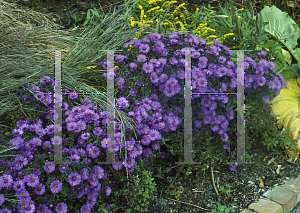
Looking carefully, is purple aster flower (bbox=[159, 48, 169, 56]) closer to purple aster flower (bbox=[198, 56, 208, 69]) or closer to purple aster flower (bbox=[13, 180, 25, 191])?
purple aster flower (bbox=[198, 56, 208, 69])

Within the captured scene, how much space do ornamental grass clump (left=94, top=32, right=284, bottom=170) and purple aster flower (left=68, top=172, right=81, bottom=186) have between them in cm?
58

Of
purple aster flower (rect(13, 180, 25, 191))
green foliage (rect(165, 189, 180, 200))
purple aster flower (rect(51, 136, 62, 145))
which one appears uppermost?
purple aster flower (rect(51, 136, 62, 145))

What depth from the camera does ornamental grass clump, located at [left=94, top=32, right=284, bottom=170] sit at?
192 centimetres

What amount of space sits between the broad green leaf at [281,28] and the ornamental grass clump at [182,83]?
1091 millimetres

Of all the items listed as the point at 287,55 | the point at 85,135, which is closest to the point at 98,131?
the point at 85,135

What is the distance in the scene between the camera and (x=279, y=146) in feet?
7.89

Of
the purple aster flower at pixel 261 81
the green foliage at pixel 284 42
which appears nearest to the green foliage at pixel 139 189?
the purple aster flower at pixel 261 81

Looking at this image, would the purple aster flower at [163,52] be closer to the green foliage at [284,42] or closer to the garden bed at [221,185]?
the garden bed at [221,185]

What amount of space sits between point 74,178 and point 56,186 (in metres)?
0.09

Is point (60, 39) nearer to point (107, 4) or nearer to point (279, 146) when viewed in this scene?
point (107, 4)

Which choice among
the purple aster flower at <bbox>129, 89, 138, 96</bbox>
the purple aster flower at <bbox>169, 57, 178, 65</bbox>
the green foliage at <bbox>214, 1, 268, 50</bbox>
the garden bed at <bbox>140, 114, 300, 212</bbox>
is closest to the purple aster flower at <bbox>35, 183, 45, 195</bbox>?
the garden bed at <bbox>140, 114, 300, 212</bbox>

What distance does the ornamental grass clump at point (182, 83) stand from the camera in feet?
6.28

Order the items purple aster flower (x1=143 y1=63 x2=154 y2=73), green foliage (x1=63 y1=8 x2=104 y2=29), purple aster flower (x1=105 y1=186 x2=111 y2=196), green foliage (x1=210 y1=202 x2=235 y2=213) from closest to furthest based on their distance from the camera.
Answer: purple aster flower (x1=105 y1=186 x2=111 y2=196) < green foliage (x1=210 y1=202 x2=235 y2=213) < purple aster flower (x1=143 y1=63 x2=154 y2=73) < green foliage (x1=63 y1=8 x2=104 y2=29)

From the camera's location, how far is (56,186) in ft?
4.41
